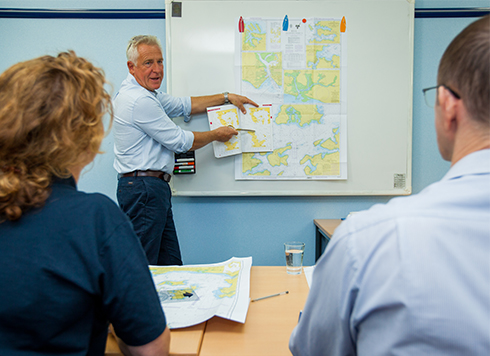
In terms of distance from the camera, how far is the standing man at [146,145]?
6.66ft

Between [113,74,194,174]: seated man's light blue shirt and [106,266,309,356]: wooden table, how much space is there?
1.18 meters

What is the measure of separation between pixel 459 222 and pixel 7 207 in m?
0.77

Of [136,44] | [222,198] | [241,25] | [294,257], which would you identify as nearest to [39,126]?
[294,257]

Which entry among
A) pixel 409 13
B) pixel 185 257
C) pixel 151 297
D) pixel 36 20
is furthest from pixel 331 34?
pixel 151 297

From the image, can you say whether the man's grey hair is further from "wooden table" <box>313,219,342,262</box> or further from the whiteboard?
"wooden table" <box>313,219,342,262</box>

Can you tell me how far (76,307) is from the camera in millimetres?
655

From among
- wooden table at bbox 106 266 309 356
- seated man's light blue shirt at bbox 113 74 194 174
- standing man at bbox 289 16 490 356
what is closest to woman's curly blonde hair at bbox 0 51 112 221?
wooden table at bbox 106 266 309 356

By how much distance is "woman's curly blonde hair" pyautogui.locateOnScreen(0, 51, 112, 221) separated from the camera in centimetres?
67

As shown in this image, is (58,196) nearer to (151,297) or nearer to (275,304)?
(151,297)

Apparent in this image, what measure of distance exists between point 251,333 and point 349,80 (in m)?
1.96

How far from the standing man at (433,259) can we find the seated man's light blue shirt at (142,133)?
1.61 m

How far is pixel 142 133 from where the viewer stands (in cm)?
208

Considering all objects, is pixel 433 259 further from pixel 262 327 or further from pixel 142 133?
pixel 142 133

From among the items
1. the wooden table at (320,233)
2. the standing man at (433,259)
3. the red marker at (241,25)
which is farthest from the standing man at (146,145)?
the standing man at (433,259)
